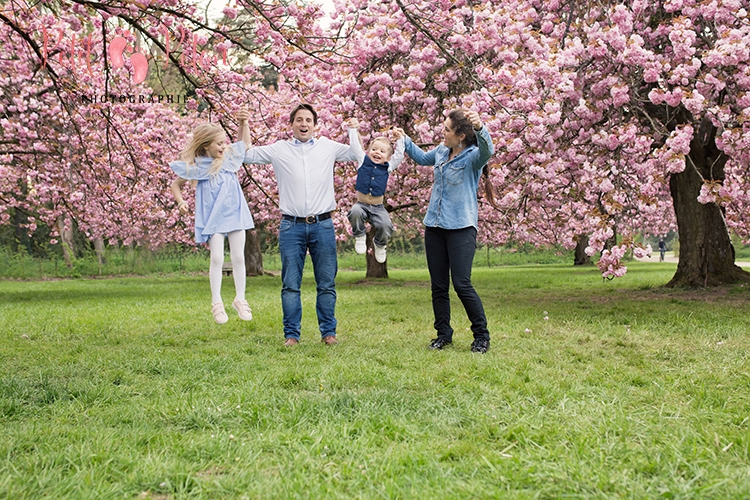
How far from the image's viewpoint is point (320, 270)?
5422 millimetres

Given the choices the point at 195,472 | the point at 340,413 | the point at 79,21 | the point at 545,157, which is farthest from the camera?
the point at 79,21

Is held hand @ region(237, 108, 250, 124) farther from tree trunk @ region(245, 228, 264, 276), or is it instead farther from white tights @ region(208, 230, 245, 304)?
tree trunk @ region(245, 228, 264, 276)

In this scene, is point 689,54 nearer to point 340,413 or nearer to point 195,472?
point 340,413

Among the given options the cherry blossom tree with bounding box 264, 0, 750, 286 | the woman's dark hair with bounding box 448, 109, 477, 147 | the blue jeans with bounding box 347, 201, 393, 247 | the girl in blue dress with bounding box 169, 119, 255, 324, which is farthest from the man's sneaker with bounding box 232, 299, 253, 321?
the cherry blossom tree with bounding box 264, 0, 750, 286

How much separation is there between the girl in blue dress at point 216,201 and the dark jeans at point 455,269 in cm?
145

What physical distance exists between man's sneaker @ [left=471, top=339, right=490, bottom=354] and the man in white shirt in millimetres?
1253

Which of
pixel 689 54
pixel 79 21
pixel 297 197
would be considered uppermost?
pixel 79 21

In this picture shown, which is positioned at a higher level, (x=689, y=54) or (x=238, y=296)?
(x=689, y=54)

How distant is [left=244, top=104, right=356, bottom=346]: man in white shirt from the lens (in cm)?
527

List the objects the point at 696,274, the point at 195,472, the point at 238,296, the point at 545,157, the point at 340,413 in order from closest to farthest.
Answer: the point at 195,472, the point at 340,413, the point at 238,296, the point at 545,157, the point at 696,274

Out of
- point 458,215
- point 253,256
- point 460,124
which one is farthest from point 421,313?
point 253,256

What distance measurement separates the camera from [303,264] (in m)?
5.43

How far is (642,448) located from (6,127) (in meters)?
11.5

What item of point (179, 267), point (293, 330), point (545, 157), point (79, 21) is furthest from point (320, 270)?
point (179, 267)
